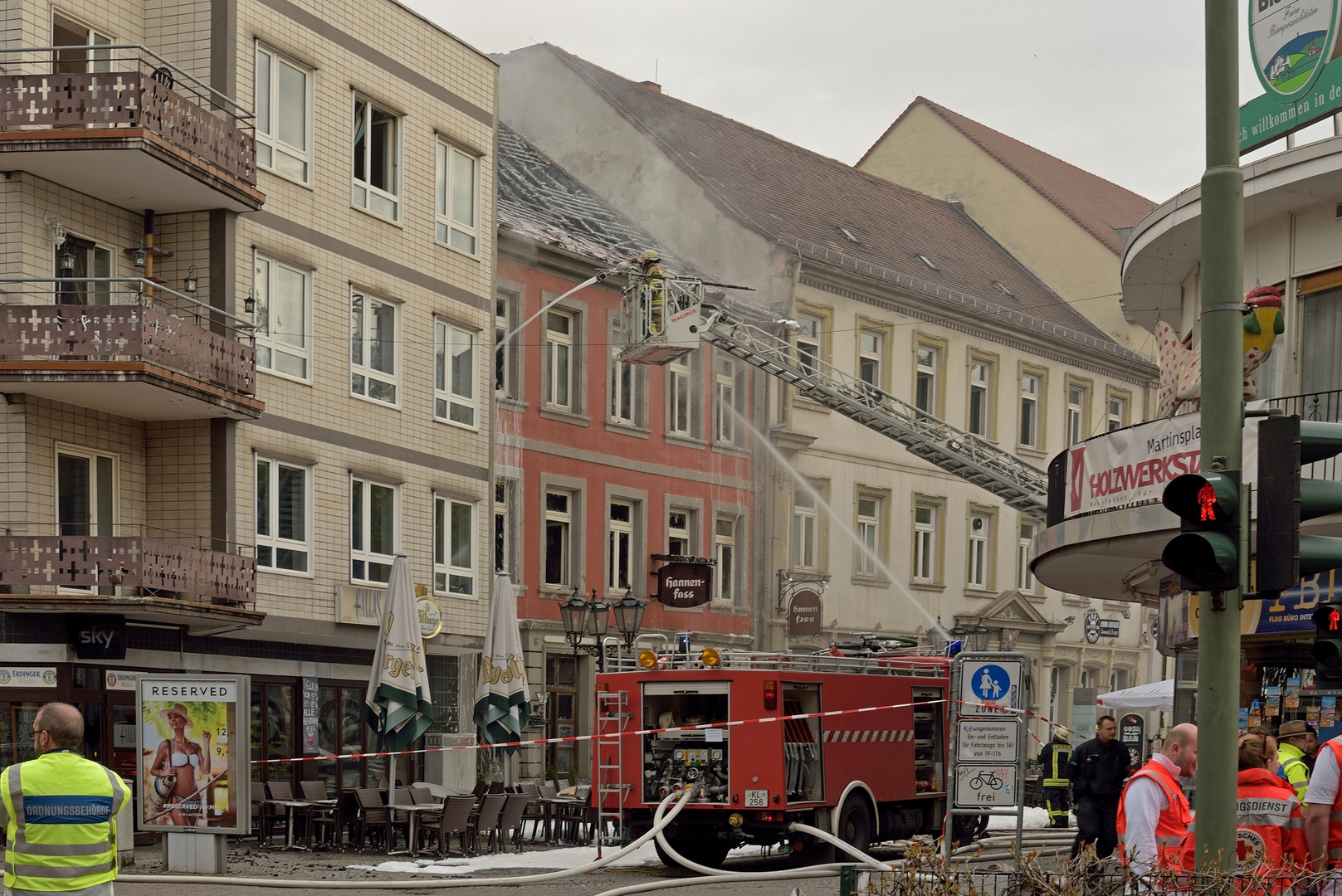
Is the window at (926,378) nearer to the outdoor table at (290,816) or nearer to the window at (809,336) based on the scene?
the window at (809,336)

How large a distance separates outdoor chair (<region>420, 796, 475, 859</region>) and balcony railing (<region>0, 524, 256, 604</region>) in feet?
13.8

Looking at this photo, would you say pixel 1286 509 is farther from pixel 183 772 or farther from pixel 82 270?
pixel 82 270

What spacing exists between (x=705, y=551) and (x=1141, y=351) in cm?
1826

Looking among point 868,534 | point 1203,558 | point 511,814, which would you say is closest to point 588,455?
point 868,534

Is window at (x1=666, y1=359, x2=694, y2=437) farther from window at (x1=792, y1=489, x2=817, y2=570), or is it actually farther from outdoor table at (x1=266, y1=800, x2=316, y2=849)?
outdoor table at (x1=266, y1=800, x2=316, y2=849)

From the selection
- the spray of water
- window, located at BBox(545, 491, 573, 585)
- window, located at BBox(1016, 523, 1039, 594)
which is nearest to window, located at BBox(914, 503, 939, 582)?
the spray of water

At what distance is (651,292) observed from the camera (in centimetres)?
3064

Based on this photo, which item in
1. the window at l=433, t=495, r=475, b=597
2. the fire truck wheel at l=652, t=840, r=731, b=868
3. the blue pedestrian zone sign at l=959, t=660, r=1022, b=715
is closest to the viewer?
the blue pedestrian zone sign at l=959, t=660, r=1022, b=715

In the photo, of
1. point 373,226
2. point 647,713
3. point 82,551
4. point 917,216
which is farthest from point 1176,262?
point 917,216

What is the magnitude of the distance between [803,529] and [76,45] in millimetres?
20700

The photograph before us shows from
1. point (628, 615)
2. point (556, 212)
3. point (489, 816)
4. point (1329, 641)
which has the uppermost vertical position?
point (556, 212)

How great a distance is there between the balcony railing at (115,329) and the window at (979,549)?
2482 cm

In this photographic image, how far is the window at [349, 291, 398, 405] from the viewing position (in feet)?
90.7

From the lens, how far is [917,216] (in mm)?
48875
